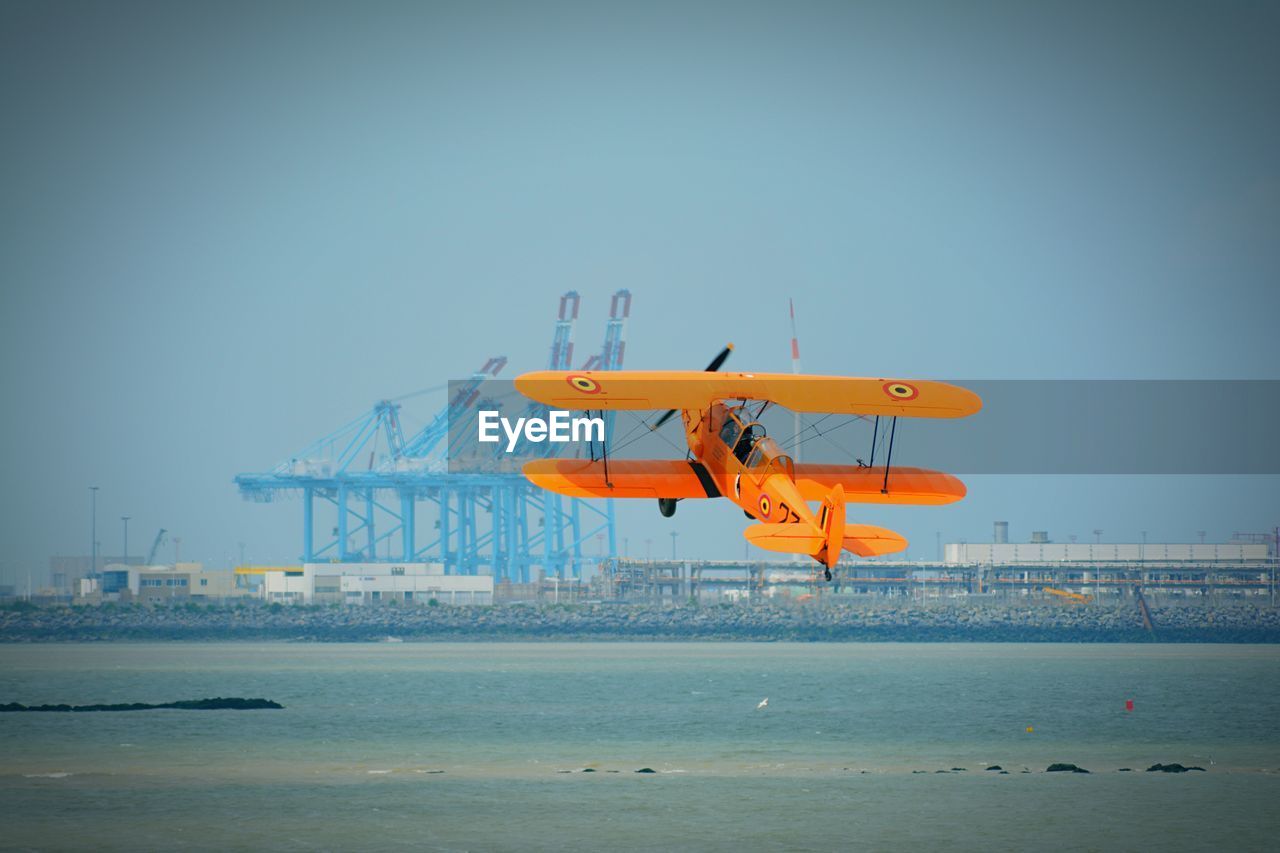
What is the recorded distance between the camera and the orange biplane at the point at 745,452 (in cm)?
2875

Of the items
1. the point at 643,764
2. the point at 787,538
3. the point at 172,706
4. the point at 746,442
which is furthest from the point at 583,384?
the point at 172,706

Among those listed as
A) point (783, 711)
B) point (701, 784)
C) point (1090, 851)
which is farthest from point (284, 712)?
point (1090, 851)

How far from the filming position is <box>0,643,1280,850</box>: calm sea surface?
64.1 meters

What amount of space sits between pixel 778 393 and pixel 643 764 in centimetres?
5672

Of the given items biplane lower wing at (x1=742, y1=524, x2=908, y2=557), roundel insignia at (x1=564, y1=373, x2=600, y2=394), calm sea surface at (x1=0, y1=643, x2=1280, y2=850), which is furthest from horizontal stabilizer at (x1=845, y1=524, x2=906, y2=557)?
calm sea surface at (x1=0, y1=643, x2=1280, y2=850)

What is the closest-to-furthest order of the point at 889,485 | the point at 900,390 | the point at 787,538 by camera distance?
the point at 787,538 → the point at 889,485 → the point at 900,390

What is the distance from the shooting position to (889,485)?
97.5 feet

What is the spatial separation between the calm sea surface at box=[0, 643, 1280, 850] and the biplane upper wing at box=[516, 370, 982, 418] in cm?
3357

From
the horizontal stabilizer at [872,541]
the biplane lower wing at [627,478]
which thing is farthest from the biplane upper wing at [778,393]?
the horizontal stabilizer at [872,541]

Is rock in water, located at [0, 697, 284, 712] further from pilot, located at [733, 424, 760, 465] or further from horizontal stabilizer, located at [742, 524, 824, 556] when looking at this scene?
horizontal stabilizer, located at [742, 524, 824, 556]

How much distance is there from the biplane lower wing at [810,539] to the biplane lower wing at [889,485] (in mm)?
1563

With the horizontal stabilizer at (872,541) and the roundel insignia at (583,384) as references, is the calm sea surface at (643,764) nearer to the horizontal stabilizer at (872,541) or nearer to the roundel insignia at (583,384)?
the roundel insignia at (583,384)

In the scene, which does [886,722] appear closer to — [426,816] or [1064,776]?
[1064,776]

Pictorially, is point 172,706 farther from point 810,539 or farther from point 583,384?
point 810,539
